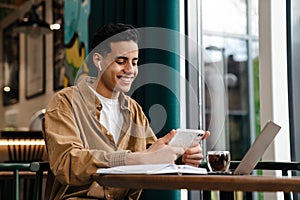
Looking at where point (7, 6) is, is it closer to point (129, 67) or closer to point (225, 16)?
point (225, 16)

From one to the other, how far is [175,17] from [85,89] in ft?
3.21

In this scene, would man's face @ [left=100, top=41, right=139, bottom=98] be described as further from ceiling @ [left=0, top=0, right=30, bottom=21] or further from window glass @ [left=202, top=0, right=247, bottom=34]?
ceiling @ [left=0, top=0, right=30, bottom=21]

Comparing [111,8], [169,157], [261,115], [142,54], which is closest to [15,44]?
[111,8]

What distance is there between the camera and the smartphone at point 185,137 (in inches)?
69.7

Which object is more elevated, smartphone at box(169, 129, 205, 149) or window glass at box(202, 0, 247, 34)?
window glass at box(202, 0, 247, 34)

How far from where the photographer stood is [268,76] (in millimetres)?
2551

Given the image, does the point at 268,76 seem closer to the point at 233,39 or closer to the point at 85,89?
the point at 85,89

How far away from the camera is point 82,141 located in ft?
6.93

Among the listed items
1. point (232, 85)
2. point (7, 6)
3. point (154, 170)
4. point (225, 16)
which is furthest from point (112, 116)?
point (7, 6)

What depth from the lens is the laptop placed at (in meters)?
1.68

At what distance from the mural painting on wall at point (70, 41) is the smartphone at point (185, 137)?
2365 mm

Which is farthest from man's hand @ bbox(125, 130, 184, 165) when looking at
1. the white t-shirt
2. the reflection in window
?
the reflection in window

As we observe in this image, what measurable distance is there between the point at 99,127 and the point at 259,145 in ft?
2.27

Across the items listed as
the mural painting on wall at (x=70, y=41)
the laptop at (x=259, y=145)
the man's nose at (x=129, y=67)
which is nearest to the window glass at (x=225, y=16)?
the mural painting on wall at (x=70, y=41)
